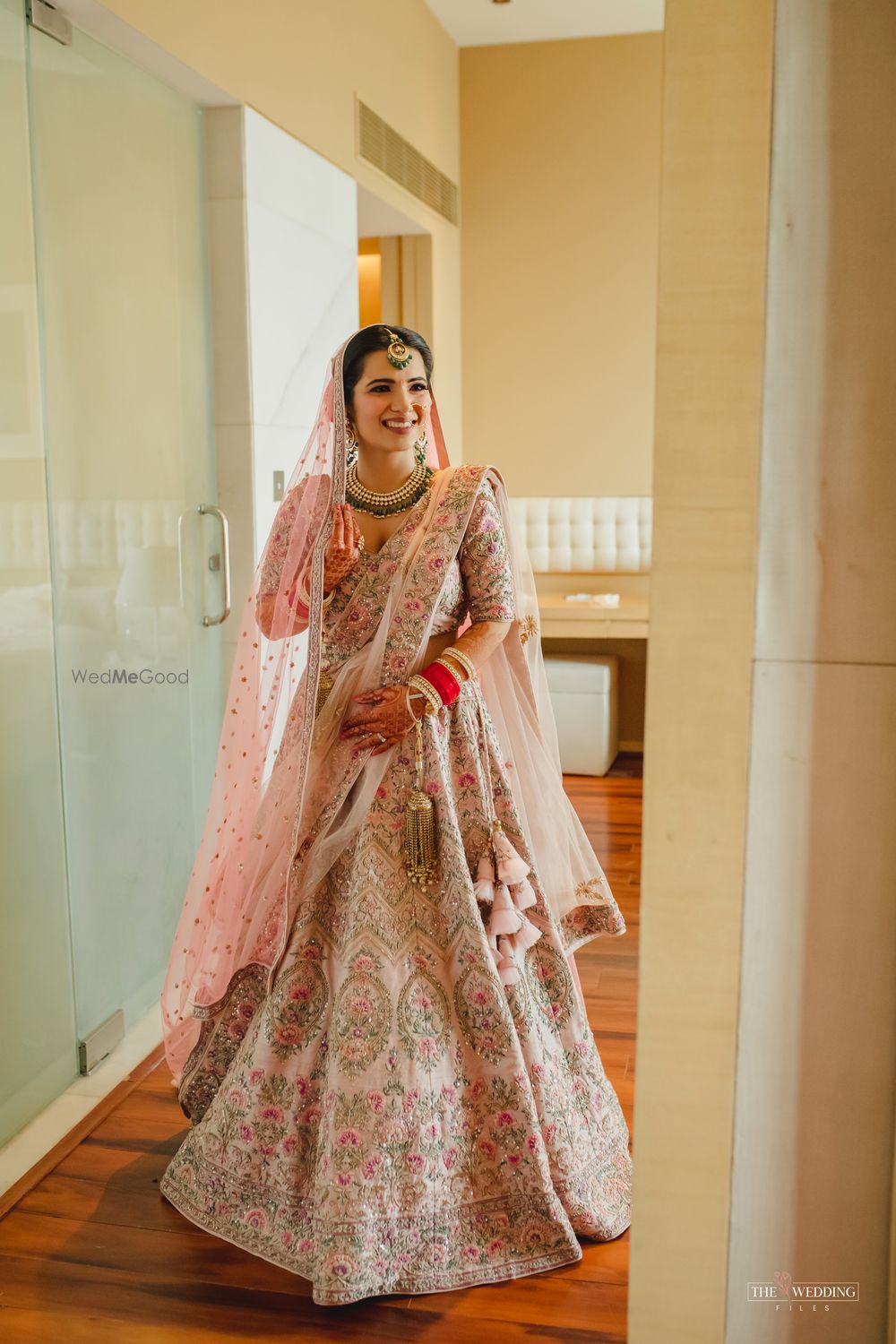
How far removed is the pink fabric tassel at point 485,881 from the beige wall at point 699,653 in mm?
951

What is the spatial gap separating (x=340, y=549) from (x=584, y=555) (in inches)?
154

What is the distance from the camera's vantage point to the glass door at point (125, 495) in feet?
8.75

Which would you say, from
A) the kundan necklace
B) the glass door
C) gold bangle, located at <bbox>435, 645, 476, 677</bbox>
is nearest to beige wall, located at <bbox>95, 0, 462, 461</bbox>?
the glass door

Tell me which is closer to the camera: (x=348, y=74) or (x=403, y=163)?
(x=348, y=74)

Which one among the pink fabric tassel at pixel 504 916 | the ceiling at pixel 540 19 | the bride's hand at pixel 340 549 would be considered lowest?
the pink fabric tassel at pixel 504 916

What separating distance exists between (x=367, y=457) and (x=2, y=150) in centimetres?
92

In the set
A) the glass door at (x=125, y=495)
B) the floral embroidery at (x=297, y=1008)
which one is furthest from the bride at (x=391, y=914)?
the glass door at (x=125, y=495)

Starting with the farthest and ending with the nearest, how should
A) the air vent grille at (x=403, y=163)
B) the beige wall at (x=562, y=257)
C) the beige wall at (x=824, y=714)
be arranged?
the beige wall at (x=562, y=257) → the air vent grille at (x=403, y=163) → the beige wall at (x=824, y=714)

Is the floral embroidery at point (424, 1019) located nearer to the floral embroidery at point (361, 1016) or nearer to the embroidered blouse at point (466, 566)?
the floral embroidery at point (361, 1016)

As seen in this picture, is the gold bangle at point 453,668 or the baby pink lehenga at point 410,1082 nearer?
the baby pink lehenga at point 410,1082

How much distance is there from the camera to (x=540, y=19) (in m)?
5.50

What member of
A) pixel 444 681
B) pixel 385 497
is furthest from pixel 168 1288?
pixel 385 497

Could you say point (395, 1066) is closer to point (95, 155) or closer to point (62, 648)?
point (62, 648)

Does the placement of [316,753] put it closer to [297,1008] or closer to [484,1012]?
[297,1008]
